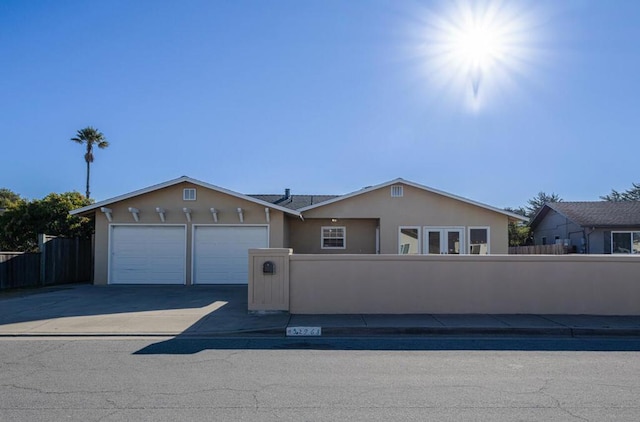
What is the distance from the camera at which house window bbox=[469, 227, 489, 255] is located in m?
20.5

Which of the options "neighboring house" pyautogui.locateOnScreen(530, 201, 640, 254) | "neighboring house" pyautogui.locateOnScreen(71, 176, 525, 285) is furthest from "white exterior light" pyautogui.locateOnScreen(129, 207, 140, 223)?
"neighboring house" pyautogui.locateOnScreen(530, 201, 640, 254)

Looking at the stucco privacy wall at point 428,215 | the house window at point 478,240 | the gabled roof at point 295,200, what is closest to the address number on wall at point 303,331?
the stucco privacy wall at point 428,215

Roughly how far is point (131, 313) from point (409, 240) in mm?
12148

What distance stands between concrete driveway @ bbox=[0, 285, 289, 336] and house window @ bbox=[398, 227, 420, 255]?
7.29 metres

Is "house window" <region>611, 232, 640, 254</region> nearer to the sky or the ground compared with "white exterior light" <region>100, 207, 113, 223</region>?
nearer to the ground

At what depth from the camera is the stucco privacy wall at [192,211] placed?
1862 centimetres

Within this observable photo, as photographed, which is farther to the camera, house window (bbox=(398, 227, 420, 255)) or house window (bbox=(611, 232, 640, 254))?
house window (bbox=(611, 232, 640, 254))

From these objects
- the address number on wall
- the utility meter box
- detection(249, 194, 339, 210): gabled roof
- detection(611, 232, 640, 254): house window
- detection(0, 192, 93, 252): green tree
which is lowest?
the address number on wall

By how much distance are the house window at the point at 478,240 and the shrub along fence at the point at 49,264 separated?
54.9ft

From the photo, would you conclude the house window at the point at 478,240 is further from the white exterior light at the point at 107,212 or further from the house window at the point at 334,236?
the white exterior light at the point at 107,212

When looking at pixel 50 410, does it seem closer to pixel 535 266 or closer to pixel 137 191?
pixel 535 266

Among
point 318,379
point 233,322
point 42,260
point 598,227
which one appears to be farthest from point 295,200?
point 318,379

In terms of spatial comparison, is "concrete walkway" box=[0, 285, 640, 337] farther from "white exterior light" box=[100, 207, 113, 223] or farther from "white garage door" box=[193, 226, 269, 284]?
"white exterior light" box=[100, 207, 113, 223]

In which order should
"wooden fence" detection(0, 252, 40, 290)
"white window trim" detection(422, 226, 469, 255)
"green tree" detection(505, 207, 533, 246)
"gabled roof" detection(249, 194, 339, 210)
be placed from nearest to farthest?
1. "wooden fence" detection(0, 252, 40, 290)
2. "white window trim" detection(422, 226, 469, 255)
3. "gabled roof" detection(249, 194, 339, 210)
4. "green tree" detection(505, 207, 533, 246)
